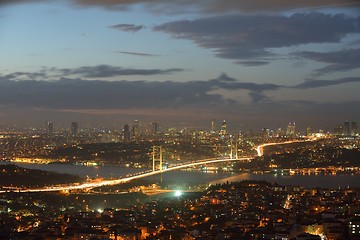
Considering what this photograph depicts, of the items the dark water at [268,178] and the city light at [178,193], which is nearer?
the city light at [178,193]

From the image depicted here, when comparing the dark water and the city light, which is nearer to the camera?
the city light

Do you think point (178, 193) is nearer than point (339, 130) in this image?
Yes

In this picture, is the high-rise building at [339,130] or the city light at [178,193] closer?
the city light at [178,193]

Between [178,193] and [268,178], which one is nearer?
[178,193]

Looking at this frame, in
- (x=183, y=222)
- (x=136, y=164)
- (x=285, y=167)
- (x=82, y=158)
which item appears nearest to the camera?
(x=183, y=222)

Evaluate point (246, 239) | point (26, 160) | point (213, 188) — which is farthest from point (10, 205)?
point (26, 160)

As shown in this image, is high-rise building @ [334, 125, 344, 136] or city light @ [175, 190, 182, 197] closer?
city light @ [175, 190, 182, 197]

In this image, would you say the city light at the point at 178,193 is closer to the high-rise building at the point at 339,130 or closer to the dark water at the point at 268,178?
the dark water at the point at 268,178

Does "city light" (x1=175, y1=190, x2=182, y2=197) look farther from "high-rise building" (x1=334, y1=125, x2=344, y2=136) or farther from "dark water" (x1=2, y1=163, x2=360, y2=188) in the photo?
"high-rise building" (x1=334, y1=125, x2=344, y2=136)

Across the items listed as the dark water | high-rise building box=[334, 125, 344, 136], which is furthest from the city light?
high-rise building box=[334, 125, 344, 136]

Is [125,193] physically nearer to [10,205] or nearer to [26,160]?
[10,205]

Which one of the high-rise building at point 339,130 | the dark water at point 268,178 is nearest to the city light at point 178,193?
the dark water at point 268,178
